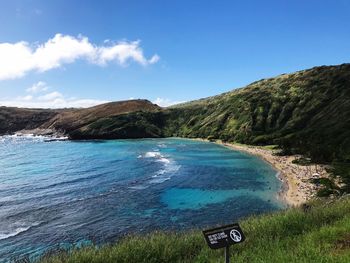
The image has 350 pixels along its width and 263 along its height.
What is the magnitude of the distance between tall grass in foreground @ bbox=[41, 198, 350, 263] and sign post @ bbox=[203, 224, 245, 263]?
232 cm

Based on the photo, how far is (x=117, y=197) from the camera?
182 ft

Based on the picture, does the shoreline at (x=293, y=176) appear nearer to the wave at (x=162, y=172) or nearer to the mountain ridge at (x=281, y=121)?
the mountain ridge at (x=281, y=121)

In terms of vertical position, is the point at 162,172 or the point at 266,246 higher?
the point at 266,246

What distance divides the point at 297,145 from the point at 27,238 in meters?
75.8

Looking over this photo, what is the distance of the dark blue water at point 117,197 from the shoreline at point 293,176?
1.88 meters

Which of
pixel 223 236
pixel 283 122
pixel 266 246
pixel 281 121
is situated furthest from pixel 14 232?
pixel 281 121

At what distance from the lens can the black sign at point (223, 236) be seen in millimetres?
11204

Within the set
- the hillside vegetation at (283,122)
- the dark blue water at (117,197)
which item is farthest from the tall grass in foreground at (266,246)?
the hillside vegetation at (283,122)

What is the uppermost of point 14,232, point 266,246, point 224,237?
point 224,237

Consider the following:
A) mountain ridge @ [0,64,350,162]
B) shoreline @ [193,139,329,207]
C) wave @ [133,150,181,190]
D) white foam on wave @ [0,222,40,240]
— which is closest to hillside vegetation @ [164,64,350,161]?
mountain ridge @ [0,64,350,162]

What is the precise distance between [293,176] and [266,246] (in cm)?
5812

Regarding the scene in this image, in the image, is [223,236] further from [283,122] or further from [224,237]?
[283,122]

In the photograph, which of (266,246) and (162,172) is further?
(162,172)

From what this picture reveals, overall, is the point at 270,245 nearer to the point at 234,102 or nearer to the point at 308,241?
the point at 308,241
